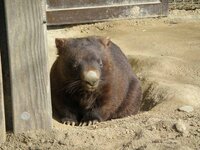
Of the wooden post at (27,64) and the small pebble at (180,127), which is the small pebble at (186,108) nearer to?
the small pebble at (180,127)

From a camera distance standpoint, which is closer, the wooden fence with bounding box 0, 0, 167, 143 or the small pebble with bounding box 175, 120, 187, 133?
the wooden fence with bounding box 0, 0, 167, 143

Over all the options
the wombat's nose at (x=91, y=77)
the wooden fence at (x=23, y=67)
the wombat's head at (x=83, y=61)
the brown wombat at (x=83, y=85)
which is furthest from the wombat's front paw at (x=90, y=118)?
the wooden fence at (x=23, y=67)

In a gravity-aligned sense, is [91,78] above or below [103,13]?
above

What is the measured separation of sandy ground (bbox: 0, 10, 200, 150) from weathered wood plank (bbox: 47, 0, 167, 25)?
116 mm

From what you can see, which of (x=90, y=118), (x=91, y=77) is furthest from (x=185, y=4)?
(x=91, y=77)

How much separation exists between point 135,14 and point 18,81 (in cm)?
582

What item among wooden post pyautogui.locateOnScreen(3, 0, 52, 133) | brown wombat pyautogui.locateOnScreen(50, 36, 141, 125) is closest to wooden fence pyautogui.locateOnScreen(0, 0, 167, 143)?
wooden post pyautogui.locateOnScreen(3, 0, 52, 133)

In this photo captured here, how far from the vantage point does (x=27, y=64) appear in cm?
351

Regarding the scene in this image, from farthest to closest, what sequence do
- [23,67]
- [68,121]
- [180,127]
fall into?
[68,121] < [180,127] < [23,67]

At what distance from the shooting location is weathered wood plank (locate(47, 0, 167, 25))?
874cm

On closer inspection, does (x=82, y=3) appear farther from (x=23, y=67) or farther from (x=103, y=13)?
(x=23, y=67)

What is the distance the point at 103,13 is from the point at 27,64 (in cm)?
556

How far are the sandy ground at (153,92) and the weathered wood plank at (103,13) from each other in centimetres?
12

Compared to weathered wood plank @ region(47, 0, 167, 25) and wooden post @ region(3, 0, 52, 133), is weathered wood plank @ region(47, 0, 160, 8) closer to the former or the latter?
weathered wood plank @ region(47, 0, 167, 25)
